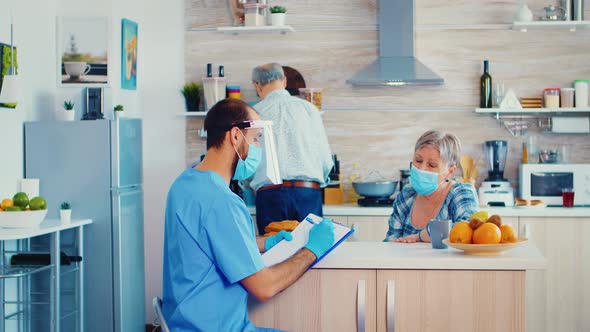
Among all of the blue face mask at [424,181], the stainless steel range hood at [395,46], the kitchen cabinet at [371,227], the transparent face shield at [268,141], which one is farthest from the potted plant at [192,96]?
the transparent face shield at [268,141]

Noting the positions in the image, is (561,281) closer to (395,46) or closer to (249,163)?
(395,46)

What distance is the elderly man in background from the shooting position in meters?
4.66

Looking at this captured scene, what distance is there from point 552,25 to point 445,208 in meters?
2.49

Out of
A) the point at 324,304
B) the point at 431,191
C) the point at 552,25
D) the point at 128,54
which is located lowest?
the point at 324,304

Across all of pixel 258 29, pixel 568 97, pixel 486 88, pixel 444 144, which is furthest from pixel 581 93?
pixel 444 144

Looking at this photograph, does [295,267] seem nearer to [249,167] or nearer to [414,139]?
[249,167]

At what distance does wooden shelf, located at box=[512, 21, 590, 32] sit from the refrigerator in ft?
8.72

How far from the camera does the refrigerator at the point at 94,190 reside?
4.80m

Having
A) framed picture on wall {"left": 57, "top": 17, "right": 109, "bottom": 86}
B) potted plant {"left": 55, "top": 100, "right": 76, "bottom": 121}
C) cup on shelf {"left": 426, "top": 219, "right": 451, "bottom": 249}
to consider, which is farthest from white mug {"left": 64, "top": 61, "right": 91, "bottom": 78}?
cup on shelf {"left": 426, "top": 219, "right": 451, "bottom": 249}

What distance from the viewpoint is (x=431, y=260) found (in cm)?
263

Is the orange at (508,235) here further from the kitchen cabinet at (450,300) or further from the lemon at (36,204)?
the lemon at (36,204)

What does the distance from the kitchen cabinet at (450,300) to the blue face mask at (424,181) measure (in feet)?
2.76

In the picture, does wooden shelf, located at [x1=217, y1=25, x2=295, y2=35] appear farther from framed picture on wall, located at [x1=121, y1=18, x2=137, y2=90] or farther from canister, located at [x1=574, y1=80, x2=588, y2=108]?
canister, located at [x1=574, y1=80, x2=588, y2=108]

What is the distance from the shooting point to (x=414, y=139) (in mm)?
5676
